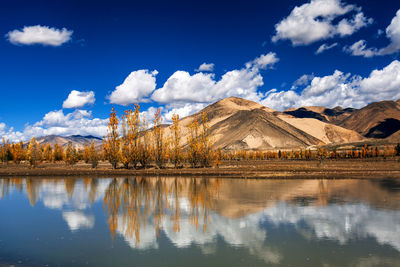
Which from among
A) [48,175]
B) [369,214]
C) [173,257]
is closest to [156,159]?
[48,175]

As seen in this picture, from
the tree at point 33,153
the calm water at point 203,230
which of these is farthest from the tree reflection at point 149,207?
the tree at point 33,153

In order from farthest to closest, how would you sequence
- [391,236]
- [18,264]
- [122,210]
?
[122,210], [391,236], [18,264]

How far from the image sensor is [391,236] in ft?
45.4

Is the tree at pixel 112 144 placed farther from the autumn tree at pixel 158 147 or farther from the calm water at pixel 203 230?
the calm water at pixel 203 230

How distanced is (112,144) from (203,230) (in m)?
46.9

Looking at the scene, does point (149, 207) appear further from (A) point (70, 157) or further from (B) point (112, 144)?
(A) point (70, 157)

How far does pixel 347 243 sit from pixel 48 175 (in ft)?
146

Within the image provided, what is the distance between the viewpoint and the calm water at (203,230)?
11469mm

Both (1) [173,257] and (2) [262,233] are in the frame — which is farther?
(2) [262,233]

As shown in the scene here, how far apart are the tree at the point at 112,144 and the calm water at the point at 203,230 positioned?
3176cm

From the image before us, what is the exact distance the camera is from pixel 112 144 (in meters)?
59.0

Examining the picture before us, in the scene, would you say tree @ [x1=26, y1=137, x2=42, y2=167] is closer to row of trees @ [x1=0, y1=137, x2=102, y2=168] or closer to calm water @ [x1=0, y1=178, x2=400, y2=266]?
row of trees @ [x1=0, y1=137, x2=102, y2=168]

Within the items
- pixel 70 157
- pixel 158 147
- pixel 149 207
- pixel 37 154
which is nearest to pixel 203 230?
pixel 149 207

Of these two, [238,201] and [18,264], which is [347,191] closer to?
[238,201]
